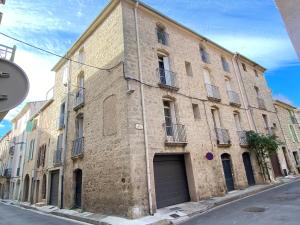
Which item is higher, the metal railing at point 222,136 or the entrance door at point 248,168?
the metal railing at point 222,136

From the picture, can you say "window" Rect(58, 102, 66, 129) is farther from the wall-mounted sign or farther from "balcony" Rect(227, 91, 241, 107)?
"balcony" Rect(227, 91, 241, 107)

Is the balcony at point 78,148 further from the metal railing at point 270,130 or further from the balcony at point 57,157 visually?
the metal railing at point 270,130

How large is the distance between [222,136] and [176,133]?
3.87 metres

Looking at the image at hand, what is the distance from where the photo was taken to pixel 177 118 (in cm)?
1064

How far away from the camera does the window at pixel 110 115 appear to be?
9520 millimetres

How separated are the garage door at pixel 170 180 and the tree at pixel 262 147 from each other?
6296 millimetres

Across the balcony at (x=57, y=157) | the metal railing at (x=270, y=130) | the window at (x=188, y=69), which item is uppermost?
the window at (x=188, y=69)

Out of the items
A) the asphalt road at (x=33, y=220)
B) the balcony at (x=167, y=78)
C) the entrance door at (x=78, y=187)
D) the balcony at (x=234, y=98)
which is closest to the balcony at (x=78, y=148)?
the entrance door at (x=78, y=187)


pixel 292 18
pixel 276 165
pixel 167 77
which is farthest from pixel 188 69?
pixel 292 18

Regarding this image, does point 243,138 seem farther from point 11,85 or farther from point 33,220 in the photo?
point 11,85

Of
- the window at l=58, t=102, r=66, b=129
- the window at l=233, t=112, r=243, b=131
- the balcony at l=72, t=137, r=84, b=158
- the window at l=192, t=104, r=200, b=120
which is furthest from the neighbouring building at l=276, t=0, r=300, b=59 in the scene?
the window at l=58, t=102, r=66, b=129

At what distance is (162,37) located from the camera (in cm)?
1263

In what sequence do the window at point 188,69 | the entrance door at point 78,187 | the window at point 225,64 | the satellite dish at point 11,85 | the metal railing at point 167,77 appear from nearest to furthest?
the satellite dish at point 11,85 → the metal railing at point 167,77 → the entrance door at point 78,187 → the window at point 188,69 → the window at point 225,64

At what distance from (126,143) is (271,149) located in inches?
418
